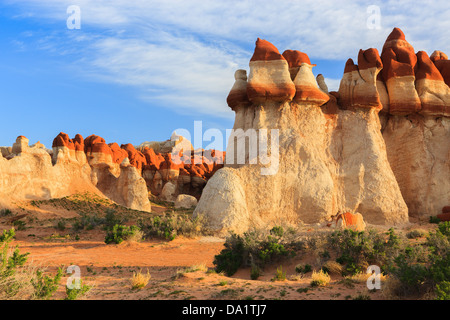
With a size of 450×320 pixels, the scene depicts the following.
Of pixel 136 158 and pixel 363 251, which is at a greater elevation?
pixel 136 158

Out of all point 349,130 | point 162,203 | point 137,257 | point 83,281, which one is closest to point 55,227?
point 137,257

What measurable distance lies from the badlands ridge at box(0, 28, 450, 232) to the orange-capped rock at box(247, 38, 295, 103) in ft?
0.17

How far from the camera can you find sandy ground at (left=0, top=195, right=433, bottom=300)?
7.70 metres

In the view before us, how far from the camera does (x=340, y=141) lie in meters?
21.3

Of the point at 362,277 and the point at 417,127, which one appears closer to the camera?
the point at 362,277

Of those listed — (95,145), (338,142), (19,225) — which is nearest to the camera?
(19,225)

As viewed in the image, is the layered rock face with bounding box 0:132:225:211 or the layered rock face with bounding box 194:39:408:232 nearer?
the layered rock face with bounding box 194:39:408:232

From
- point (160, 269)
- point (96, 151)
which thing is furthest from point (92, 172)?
point (160, 269)

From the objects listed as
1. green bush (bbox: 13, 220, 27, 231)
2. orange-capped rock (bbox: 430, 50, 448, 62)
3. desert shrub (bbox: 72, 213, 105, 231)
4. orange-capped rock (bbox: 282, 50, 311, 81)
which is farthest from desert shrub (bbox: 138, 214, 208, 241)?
orange-capped rock (bbox: 430, 50, 448, 62)

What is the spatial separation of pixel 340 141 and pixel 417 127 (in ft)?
19.9

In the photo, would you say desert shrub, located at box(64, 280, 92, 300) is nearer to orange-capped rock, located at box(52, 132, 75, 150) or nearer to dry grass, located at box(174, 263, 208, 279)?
dry grass, located at box(174, 263, 208, 279)

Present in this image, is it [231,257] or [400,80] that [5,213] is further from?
[400,80]

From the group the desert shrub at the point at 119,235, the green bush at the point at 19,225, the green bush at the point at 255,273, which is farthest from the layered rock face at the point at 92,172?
the green bush at the point at 255,273

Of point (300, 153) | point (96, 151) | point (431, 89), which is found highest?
point (431, 89)
